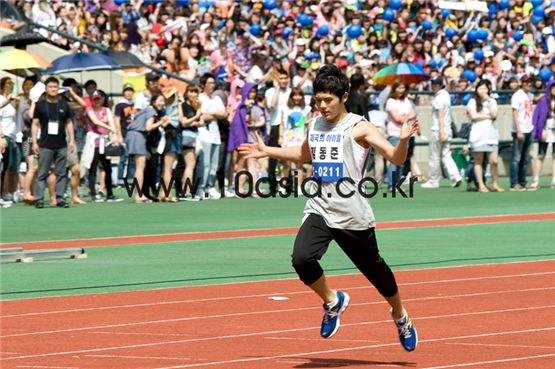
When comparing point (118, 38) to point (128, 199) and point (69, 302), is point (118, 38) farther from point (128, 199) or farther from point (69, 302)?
point (69, 302)

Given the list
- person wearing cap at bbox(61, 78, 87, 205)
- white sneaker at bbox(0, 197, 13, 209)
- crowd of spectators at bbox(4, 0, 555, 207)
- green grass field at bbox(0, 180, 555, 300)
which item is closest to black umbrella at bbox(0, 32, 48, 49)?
person wearing cap at bbox(61, 78, 87, 205)

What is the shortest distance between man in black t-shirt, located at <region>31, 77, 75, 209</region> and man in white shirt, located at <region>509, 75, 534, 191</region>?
897 cm

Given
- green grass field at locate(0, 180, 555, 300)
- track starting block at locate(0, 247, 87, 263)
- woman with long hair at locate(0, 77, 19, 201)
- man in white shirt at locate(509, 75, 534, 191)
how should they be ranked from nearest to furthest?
green grass field at locate(0, 180, 555, 300) < track starting block at locate(0, 247, 87, 263) < woman with long hair at locate(0, 77, 19, 201) < man in white shirt at locate(509, 75, 534, 191)

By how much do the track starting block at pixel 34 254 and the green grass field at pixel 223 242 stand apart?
0.38 ft

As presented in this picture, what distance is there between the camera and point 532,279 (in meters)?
13.2

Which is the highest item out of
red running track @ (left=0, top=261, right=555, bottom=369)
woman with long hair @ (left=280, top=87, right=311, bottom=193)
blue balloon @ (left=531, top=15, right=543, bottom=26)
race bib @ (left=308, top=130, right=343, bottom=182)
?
blue balloon @ (left=531, top=15, right=543, bottom=26)

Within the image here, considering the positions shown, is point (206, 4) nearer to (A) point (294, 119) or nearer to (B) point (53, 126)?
(A) point (294, 119)

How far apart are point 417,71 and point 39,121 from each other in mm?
9597

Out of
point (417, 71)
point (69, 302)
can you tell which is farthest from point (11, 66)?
point (69, 302)

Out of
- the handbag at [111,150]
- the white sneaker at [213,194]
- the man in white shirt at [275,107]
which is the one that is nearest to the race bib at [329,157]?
the handbag at [111,150]

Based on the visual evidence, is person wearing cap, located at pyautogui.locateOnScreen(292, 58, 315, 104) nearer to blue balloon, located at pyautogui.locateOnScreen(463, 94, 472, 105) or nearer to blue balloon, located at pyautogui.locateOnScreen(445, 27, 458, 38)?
blue balloon, located at pyautogui.locateOnScreen(463, 94, 472, 105)

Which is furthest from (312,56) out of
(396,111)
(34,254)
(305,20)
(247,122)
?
(34,254)

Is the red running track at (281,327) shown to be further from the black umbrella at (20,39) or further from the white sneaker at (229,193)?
the white sneaker at (229,193)

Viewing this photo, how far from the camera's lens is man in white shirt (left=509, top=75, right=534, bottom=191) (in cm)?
2689
